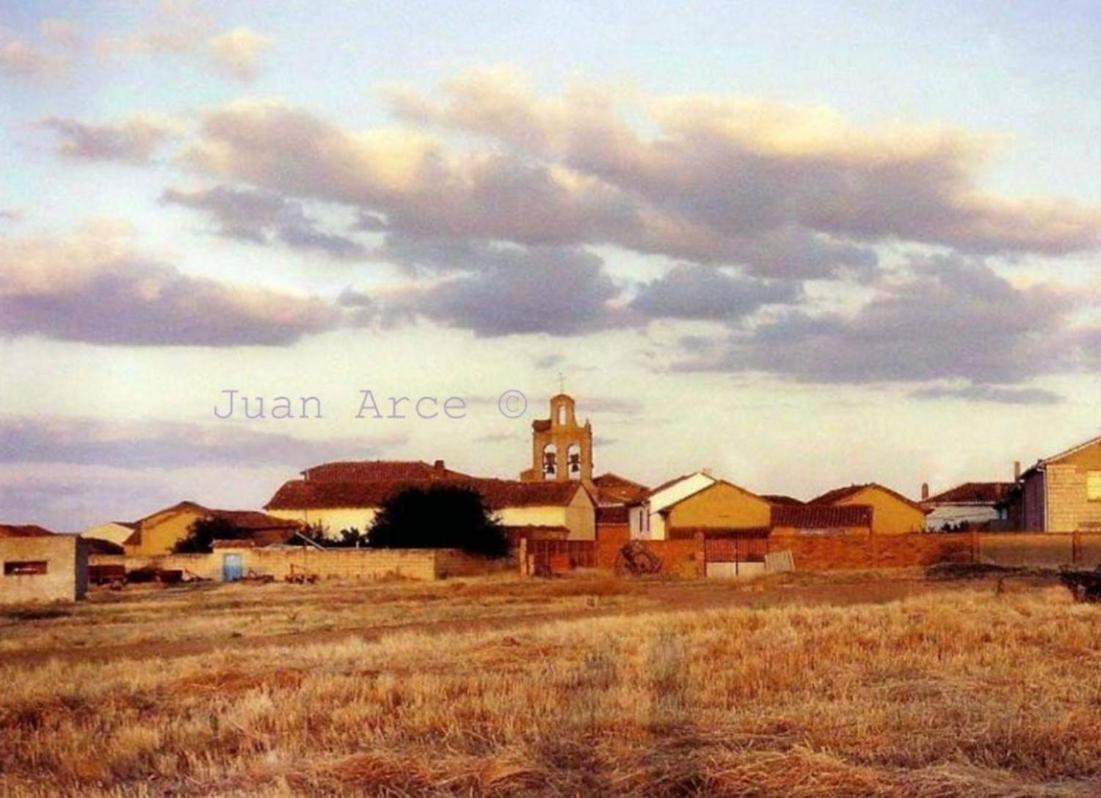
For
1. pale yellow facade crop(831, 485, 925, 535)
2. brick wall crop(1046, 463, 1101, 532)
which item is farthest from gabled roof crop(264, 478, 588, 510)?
brick wall crop(1046, 463, 1101, 532)

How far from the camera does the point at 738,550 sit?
213ft

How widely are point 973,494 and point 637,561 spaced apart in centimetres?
4603

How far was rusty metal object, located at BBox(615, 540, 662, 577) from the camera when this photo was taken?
64938 mm

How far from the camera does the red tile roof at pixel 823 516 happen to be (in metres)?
78.4

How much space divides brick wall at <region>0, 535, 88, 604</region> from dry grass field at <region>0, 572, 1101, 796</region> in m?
19.5

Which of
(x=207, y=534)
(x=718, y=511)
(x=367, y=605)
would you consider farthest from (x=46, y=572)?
(x=718, y=511)

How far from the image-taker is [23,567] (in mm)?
52000

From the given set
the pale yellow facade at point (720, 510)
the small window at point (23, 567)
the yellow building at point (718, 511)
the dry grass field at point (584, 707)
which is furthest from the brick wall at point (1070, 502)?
the small window at point (23, 567)

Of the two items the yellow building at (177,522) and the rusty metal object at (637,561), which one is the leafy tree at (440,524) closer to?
the rusty metal object at (637,561)

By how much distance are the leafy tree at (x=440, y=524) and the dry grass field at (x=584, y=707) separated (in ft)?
138

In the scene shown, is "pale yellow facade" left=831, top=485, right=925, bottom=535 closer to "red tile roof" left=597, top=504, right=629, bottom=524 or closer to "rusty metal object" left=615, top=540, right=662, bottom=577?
"red tile roof" left=597, top=504, right=629, bottom=524

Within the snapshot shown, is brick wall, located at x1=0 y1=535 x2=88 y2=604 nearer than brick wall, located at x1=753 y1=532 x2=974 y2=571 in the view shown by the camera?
Yes

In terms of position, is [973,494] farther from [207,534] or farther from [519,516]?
[207,534]

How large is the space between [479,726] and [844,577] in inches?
1793
